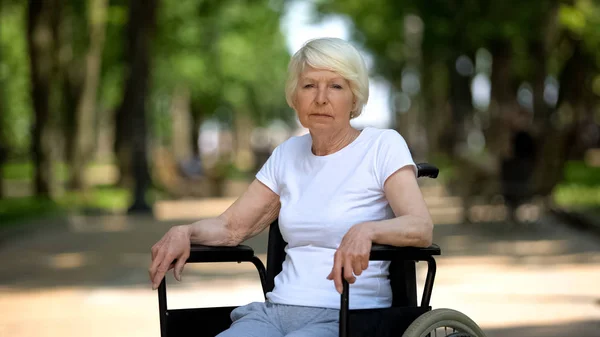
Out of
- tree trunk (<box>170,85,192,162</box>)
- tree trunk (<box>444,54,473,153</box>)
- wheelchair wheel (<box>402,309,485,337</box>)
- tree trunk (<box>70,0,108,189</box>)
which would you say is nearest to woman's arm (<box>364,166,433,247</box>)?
wheelchair wheel (<box>402,309,485,337</box>)

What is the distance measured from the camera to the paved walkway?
9.24 metres

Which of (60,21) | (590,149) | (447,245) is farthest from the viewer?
(590,149)

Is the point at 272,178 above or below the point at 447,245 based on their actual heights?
above

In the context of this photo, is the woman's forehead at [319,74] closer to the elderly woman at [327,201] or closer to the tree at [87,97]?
the elderly woman at [327,201]

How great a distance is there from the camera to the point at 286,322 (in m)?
Answer: 4.29

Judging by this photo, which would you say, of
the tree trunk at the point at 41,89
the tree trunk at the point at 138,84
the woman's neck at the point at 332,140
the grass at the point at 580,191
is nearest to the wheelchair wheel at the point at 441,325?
the woman's neck at the point at 332,140

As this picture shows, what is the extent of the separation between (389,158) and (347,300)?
0.54 metres

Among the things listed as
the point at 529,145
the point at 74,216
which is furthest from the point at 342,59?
the point at 74,216

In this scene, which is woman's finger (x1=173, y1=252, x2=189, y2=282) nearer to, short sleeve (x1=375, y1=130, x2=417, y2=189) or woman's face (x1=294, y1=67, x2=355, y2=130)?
woman's face (x1=294, y1=67, x2=355, y2=130)

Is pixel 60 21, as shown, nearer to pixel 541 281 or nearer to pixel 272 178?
pixel 541 281

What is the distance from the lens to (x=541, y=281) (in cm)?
1203

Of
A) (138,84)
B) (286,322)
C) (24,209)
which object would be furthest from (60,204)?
(286,322)

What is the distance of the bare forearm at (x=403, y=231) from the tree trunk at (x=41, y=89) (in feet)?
69.9

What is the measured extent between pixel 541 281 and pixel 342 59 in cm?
810
